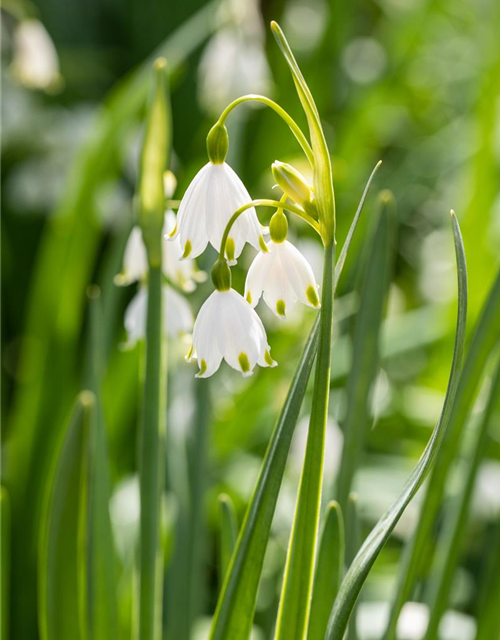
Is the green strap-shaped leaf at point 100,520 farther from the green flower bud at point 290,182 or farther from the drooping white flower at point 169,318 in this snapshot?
the green flower bud at point 290,182

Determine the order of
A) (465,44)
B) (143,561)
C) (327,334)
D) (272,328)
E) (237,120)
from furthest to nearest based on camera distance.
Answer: (465,44), (272,328), (237,120), (143,561), (327,334)

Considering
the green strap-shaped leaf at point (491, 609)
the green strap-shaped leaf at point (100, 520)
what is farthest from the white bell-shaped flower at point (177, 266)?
the green strap-shaped leaf at point (491, 609)

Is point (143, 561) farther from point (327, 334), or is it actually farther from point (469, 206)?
point (469, 206)

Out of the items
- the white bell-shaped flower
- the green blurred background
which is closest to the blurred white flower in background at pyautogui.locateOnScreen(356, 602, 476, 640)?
the green blurred background

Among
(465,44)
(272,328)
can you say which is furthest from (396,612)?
(465,44)

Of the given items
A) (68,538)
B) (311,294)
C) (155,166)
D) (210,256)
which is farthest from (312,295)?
(210,256)
